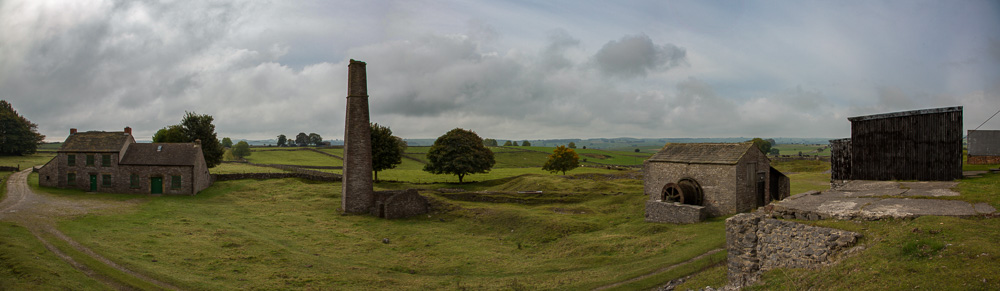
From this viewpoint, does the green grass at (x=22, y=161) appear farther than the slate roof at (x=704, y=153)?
Yes

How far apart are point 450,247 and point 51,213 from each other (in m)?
21.4

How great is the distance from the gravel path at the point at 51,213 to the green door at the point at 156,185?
5.07 meters

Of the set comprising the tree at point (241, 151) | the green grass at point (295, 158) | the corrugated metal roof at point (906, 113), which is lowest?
the green grass at point (295, 158)

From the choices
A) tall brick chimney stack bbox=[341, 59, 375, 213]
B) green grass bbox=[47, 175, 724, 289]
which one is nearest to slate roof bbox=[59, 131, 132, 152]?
green grass bbox=[47, 175, 724, 289]

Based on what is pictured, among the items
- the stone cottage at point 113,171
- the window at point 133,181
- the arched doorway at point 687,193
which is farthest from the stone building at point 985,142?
the window at point 133,181

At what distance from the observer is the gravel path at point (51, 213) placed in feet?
50.7

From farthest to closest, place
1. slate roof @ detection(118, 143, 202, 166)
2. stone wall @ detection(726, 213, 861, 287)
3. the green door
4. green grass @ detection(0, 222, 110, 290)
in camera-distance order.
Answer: slate roof @ detection(118, 143, 202, 166)
the green door
green grass @ detection(0, 222, 110, 290)
stone wall @ detection(726, 213, 861, 287)

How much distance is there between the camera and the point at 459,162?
5144cm

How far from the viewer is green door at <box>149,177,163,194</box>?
36656mm

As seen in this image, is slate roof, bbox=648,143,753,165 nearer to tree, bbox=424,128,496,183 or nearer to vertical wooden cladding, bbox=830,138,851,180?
vertical wooden cladding, bbox=830,138,851,180

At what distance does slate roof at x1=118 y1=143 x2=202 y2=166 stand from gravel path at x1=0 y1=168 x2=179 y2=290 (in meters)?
5.78

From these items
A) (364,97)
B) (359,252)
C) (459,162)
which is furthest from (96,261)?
(459,162)

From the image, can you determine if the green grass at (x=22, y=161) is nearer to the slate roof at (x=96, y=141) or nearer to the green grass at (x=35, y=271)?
the slate roof at (x=96, y=141)

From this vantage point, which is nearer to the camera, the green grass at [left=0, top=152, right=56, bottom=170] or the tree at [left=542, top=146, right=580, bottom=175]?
the green grass at [left=0, top=152, right=56, bottom=170]
